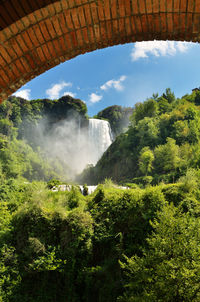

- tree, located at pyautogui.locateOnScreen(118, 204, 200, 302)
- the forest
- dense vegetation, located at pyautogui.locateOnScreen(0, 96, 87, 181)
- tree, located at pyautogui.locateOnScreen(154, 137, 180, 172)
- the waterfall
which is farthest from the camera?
the waterfall

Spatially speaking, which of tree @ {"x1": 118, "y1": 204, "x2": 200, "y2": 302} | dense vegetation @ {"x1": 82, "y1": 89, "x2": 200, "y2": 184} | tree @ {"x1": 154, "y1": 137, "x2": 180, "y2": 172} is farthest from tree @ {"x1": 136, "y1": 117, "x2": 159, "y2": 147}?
tree @ {"x1": 118, "y1": 204, "x2": 200, "y2": 302}

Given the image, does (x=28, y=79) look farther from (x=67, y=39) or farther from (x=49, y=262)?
(x=49, y=262)

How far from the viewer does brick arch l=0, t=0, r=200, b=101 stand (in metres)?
2.16

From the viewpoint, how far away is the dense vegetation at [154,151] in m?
33.8

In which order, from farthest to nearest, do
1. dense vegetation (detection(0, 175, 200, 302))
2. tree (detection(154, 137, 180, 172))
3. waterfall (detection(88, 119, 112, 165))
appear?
waterfall (detection(88, 119, 112, 165))
tree (detection(154, 137, 180, 172))
dense vegetation (detection(0, 175, 200, 302))

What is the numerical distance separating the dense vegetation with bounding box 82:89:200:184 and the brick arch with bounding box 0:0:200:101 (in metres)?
28.1

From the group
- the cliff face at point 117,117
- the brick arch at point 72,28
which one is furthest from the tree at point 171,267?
the cliff face at point 117,117

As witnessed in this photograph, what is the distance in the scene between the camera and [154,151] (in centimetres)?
3803

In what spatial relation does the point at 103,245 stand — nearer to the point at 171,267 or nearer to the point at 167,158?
the point at 171,267

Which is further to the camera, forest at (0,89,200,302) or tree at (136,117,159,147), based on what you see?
tree at (136,117,159,147)

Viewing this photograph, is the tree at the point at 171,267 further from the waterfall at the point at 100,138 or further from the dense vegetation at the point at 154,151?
the waterfall at the point at 100,138

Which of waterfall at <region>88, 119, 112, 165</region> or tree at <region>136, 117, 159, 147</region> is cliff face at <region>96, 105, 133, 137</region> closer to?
waterfall at <region>88, 119, 112, 165</region>

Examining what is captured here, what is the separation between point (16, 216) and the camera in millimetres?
15219

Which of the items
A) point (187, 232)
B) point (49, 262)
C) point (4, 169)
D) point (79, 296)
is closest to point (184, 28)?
point (187, 232)
